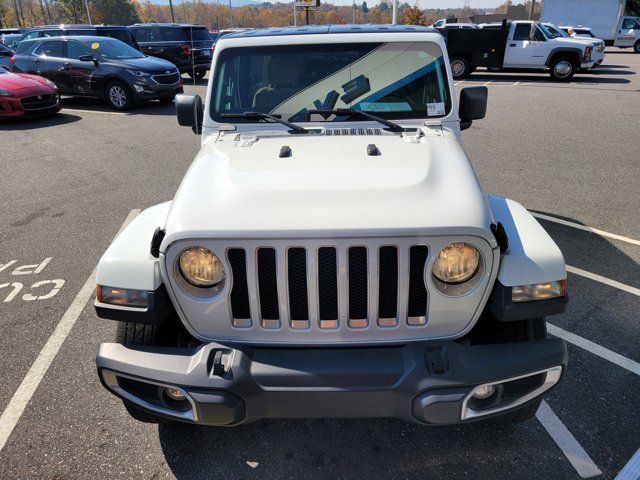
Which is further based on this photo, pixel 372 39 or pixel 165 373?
pixel 372 39

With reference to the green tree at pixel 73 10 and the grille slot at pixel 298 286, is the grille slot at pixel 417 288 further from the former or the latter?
the green tree at pixel 73 10

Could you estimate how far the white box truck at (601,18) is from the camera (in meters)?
28.9

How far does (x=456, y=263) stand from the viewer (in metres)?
2.03

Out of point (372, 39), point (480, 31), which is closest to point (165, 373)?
point (372, 39)

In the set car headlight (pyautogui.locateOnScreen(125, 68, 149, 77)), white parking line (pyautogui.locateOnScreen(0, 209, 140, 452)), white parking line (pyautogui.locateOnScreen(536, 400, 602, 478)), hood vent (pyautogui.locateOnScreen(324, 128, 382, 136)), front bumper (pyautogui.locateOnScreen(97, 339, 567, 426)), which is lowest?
white parking line (pyautogui.locateOnScreen(0, 209, 140, 452))

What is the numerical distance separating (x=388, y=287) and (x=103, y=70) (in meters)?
12.4

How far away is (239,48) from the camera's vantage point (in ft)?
10.9

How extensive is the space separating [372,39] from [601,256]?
117 inches

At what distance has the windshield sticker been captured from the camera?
329 cm

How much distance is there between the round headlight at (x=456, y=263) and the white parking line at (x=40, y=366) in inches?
97.3

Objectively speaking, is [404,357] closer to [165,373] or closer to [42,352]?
[165,373]

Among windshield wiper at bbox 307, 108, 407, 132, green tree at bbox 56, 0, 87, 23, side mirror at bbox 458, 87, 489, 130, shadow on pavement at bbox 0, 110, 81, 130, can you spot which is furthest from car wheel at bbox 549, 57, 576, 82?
green tree at bbox 56, 0, 87, 23

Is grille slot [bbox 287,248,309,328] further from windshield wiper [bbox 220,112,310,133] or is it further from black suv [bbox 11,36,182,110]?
black suv [bbox 11,36,182,110]

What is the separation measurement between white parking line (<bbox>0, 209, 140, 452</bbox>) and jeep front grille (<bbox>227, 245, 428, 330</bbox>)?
1.68 m
